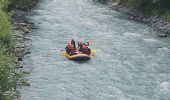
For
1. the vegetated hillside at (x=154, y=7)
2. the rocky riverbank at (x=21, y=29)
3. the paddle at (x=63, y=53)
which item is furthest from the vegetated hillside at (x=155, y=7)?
the paddle at (x=63, y=53)

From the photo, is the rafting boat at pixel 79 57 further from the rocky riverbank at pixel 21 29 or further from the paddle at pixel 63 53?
the rocky riverbank at pixel 21 29

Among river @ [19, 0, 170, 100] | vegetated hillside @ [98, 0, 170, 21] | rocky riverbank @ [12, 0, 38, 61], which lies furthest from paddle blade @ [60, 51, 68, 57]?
vegetated hillside @ [98, 0, 170, 21]

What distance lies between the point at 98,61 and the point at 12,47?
10.5 meters

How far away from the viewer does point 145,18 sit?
2798 inches

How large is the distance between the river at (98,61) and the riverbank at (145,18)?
160 centimetres

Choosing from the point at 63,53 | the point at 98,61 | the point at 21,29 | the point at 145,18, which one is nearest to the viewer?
the point at 98,61

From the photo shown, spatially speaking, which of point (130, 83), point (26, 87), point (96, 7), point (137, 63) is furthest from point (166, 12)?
point (26, 87)

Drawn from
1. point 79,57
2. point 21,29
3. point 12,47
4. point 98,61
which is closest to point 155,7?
point 21,29

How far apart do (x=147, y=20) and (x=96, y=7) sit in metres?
14.9

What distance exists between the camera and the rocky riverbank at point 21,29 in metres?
50.1

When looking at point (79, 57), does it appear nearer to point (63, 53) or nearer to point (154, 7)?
point (63, 53)

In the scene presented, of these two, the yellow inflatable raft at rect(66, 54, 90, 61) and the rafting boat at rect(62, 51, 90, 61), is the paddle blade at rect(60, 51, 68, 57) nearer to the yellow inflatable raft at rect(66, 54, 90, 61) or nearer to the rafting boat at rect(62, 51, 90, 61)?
the rafting boat at rect(62, 51, 90, 61)

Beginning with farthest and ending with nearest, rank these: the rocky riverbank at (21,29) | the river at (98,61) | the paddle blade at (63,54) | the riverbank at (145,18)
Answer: the riverbank at (145,18) → the rocky riverbank at (21,29) → the paddle blade at (63,54) → the river at (98,61)

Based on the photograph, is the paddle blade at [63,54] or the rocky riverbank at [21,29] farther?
the rocky riverbank at [21,29]
